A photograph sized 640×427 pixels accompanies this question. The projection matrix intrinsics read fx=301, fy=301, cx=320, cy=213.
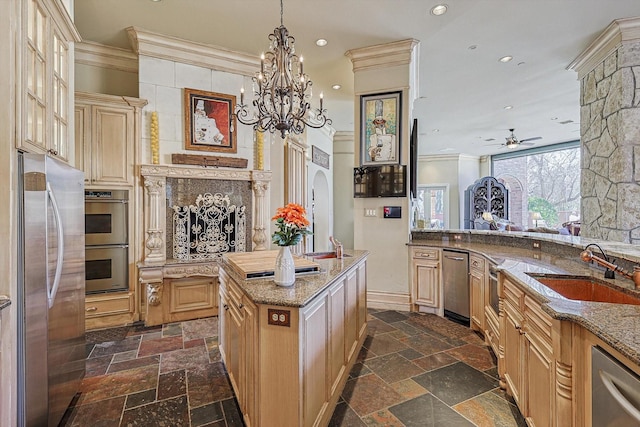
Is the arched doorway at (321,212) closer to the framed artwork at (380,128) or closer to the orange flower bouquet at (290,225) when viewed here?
the framed artwork at (380,128)

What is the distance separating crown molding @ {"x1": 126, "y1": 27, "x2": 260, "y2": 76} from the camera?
353cm

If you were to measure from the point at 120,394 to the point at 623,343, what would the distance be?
9.53ft

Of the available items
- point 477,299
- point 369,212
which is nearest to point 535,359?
point 477,299

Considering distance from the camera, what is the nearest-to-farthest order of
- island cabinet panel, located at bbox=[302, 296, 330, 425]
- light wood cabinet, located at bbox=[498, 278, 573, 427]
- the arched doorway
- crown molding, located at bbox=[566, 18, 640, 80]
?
light wood cabinet, located at bbox=[498, 278, 573, 427], island cabinet panel, located at bbox=[302, 296, 330, 425], crown molding, located at bbox=[566, 18, 640, 80], the arched doorway

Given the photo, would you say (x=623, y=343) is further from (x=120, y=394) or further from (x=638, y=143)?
(x=638, y=143)

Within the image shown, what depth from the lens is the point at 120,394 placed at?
2.22m

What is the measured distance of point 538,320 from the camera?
61.0 inches

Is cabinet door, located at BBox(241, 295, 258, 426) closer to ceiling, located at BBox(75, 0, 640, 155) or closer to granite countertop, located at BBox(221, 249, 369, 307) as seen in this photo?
granite countertop, located at BBox(221, 249, 369, 307)

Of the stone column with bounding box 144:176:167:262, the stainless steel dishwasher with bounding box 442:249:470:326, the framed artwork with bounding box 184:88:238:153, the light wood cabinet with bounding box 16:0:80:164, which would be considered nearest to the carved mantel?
the stone column with bounding box 144:176:167:262

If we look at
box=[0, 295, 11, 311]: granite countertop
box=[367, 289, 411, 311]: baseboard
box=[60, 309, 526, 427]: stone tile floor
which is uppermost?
box=[0, 295, 11, 311]: granite countertop

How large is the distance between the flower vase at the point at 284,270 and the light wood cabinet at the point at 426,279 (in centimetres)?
254

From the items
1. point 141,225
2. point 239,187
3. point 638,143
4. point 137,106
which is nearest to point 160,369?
point 141,225

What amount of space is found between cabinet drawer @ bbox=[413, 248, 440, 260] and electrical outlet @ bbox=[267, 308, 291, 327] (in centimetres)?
276

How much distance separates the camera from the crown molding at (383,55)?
12.2 feet
